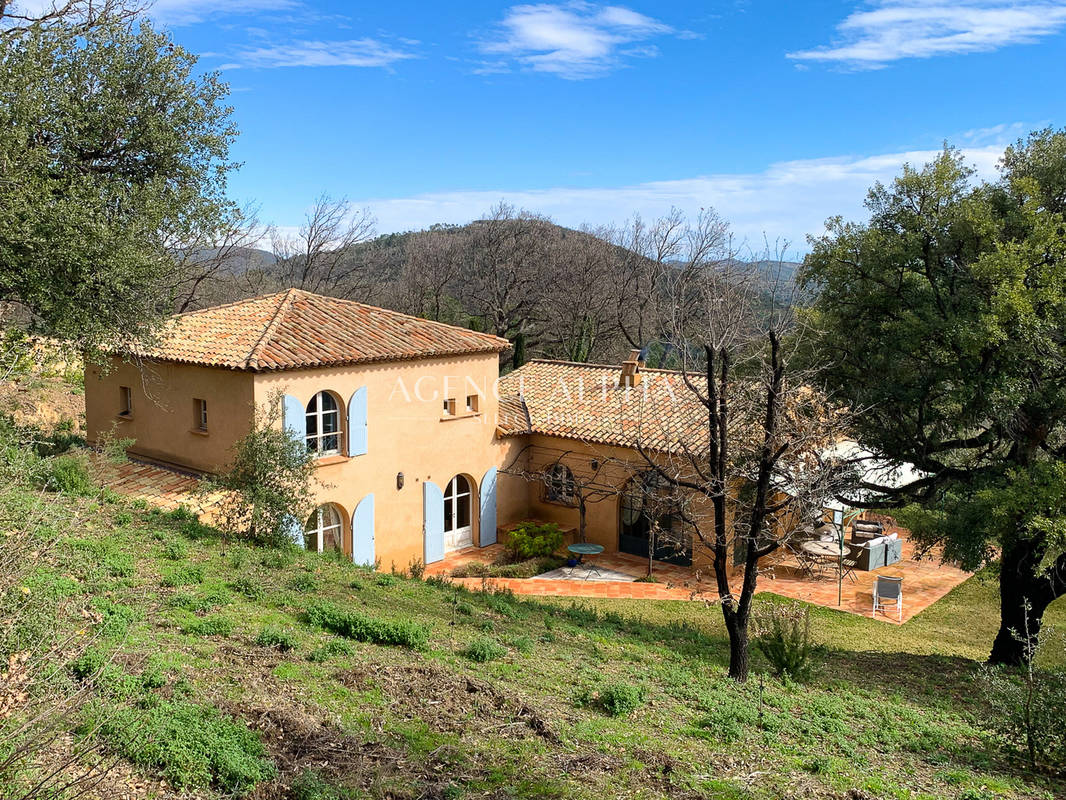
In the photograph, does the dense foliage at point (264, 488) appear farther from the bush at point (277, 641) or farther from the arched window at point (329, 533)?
the bush at point (277, 641)

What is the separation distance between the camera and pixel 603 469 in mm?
20250

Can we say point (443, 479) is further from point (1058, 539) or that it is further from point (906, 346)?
point (1058, 539)

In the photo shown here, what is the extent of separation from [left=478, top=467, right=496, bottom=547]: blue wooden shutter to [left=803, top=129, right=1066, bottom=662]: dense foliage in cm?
930

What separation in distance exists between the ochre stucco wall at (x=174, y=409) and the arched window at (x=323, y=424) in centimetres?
146

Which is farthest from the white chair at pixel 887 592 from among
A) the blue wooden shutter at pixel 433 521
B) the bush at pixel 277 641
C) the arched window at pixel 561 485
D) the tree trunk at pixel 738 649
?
the bush at pixel 277 641

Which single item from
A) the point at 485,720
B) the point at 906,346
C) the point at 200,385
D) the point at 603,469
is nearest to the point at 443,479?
the point at 603,469

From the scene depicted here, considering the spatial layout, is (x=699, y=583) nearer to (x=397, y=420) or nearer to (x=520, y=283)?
(x=397, y=420)

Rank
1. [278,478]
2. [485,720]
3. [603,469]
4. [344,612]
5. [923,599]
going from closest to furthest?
[485,720]
[344,612]
[278,478]
[923,599]
[603,469]

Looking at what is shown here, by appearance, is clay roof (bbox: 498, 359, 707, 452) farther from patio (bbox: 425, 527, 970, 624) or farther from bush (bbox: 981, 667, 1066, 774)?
bush (bbox: 981, 667, 1066, 774)

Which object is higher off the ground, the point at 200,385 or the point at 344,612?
the point at 200,385

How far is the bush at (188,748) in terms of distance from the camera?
5.49m

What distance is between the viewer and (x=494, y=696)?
307 inches

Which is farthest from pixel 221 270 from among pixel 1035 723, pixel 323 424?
pixel 1035 723

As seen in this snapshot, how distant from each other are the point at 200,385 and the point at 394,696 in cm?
1063
